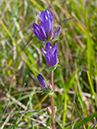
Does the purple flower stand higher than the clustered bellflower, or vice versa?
the clustered bellflower

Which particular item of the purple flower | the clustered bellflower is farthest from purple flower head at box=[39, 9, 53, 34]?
the purple flower

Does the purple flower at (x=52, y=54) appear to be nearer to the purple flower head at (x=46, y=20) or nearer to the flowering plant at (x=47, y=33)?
the flowering plant at (x=47, y=33)

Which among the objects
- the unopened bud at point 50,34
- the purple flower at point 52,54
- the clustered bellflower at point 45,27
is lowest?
the purple flower at point 52,54

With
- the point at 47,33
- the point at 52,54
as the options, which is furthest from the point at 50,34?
the point at 52,54

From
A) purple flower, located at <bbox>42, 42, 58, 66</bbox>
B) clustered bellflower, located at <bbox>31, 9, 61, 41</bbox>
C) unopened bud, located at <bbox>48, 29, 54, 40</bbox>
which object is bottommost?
purple flower, located at <bbox>42, 42, 58, 66</bbox>

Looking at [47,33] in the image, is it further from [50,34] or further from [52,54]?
[52,54]

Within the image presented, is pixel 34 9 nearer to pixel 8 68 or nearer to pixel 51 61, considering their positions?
pixel 8 68

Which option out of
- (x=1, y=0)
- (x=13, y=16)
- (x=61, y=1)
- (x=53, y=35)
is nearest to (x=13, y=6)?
(x=1, y=0)

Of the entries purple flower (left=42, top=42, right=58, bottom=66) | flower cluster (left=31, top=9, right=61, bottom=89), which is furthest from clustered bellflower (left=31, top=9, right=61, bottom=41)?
purple flower (left=42, top=42, right=58, bottom=66)

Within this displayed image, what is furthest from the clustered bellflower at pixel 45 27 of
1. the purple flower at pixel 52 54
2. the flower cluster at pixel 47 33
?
the purple flower at pixel 52 54

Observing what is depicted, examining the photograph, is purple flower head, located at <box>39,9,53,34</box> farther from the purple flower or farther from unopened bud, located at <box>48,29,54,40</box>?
the purple flower

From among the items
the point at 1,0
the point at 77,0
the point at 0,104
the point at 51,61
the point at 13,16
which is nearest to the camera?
the point at 51,61
